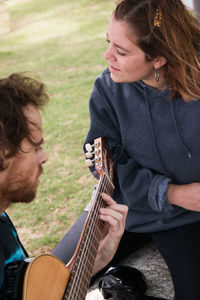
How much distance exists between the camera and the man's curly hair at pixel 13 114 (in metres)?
1.36

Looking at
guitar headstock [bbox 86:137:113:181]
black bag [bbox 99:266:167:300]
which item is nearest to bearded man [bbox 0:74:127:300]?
guitar headstock [bbox 86:137:113:181]

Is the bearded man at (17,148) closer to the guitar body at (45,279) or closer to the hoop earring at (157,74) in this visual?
the guitar body at (45,279)

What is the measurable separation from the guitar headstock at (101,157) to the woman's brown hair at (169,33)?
44 cm

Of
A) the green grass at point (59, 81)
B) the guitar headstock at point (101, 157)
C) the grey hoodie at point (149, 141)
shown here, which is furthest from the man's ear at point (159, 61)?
the green grass at point (59, 81)

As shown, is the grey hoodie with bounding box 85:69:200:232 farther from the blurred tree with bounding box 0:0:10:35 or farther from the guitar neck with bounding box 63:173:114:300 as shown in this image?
the blurred tree with bounding box 0:0:10:35

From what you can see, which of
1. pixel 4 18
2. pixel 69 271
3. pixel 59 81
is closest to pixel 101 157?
pixel 69 271

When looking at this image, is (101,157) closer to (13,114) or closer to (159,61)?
(159,61)

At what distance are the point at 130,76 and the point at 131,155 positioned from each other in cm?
44

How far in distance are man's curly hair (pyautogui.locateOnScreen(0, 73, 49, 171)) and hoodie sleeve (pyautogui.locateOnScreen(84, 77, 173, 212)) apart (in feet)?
2.22

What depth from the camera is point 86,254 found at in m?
1.63

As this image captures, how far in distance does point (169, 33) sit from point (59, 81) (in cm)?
465

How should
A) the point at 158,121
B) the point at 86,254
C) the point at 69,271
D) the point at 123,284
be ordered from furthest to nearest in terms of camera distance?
the point at 123,284
the point at 158,121
the point at 86,254
the point at 69,271

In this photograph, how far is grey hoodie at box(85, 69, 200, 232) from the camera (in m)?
2.02

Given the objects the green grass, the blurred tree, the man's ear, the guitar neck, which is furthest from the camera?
the blurred tree
